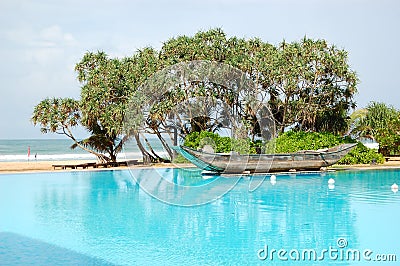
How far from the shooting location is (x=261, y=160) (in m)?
22.8

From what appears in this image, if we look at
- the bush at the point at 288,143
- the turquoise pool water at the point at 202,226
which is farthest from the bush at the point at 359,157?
the turquoise pool water at the point at 202,226

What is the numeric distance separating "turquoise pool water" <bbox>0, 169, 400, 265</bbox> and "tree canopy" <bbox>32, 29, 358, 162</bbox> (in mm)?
7887

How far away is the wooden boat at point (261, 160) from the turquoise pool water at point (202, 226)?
2865 millimetres

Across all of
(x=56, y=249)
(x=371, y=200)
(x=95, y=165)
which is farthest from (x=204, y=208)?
(x=95, y=165)

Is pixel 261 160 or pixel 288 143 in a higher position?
pixel 288 143

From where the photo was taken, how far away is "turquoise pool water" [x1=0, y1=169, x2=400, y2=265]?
8664 mm

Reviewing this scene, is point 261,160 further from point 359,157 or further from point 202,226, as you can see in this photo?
point 202,226

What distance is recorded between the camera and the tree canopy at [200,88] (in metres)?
26.1

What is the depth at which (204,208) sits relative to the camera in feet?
46.4

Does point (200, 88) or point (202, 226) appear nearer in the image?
point (202, 226)

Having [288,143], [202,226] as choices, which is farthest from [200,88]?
[202,226]

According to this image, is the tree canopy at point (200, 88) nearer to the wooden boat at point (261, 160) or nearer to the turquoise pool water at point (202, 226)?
the wooden boat at point (261, 160)

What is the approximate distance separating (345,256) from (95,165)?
19.6 metres

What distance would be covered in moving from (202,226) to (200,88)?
49.9 feet
